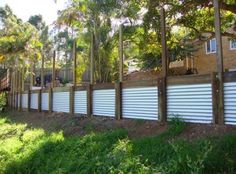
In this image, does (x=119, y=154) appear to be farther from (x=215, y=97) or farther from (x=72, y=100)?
(x=72, y=100)

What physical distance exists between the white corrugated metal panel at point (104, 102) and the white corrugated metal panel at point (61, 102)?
Result: 280cm

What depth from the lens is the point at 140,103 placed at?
11445mm

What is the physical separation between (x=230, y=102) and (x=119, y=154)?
257 centimetres

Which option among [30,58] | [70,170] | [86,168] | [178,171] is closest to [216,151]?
[178,171]

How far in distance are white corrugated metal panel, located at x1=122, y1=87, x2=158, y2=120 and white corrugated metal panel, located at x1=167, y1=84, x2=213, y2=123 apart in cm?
64

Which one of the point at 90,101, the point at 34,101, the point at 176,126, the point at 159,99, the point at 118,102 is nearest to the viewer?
the point at 176,126

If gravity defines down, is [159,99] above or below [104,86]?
below

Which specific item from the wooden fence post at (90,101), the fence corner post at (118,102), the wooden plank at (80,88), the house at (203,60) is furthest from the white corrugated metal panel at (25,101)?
the fence corner post at (118,102)

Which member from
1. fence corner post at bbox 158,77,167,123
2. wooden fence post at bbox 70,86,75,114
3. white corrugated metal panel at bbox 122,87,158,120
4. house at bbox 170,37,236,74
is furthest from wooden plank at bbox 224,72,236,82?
house at bbox 170,37,236,74

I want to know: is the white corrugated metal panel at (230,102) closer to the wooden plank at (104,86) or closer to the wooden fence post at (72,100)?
the wooden plank at (104,86)

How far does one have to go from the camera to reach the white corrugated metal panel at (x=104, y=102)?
12961 mm

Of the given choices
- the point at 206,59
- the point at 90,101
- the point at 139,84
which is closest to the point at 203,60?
the point at 206,59

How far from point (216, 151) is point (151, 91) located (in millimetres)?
4362

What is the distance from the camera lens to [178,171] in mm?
6484
